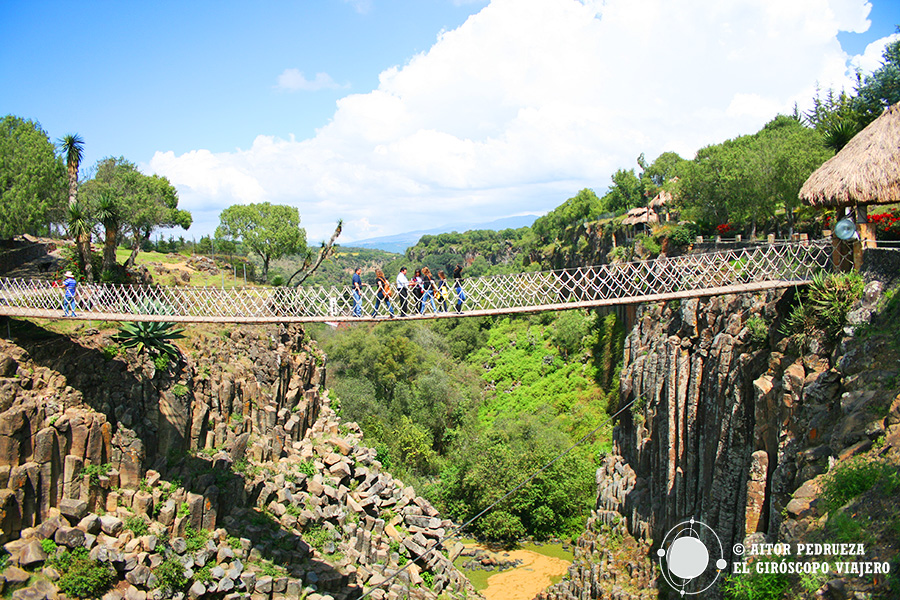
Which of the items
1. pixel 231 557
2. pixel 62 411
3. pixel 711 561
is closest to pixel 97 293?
pixel 62 411

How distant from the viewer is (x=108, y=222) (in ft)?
67.6

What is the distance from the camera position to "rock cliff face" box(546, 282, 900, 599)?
977 cm

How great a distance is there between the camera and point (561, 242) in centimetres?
6862

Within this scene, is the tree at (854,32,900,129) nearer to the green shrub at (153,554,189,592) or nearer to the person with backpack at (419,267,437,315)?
the person with backpack at (419,267,437,315)

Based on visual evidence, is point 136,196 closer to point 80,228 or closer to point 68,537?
point 80,228

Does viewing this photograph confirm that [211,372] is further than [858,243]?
Yes

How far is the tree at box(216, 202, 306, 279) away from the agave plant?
21.7 m

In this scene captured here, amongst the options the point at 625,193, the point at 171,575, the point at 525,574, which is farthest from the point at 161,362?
the point at 625,193

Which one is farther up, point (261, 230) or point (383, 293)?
point (261, 230)

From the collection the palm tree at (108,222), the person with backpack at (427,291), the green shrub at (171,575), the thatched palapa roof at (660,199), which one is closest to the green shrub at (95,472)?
the green shrub at (171,575)

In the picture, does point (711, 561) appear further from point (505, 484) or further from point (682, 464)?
point (505, 484)

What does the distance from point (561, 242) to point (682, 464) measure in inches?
2057

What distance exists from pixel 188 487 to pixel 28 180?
852 inches

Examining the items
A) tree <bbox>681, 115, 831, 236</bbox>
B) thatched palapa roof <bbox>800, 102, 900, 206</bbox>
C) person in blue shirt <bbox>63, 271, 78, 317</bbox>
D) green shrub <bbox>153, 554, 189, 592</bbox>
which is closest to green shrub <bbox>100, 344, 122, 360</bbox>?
person in blue shirt <bbox>63, 271, 78, 317</bbox>
